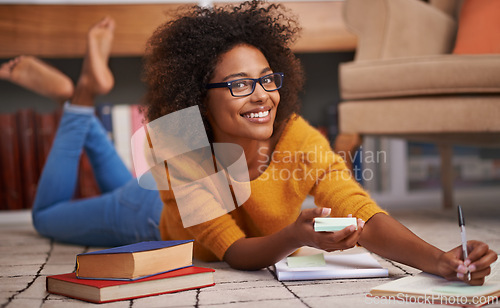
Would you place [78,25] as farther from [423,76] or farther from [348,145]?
[423,76]

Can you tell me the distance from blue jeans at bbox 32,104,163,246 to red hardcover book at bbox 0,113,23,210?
1.96 ft

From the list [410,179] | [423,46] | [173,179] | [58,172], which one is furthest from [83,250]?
[410,179]

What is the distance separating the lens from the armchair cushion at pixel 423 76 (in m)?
1.48

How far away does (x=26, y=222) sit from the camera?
6.81ft

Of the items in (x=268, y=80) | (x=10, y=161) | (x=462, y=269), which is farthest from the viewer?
(x=10, y=161)

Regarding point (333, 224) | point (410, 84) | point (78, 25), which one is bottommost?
point (333, 224)

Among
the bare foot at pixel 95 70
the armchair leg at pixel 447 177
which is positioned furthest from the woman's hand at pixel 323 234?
the armchair leg at pixel 447 177

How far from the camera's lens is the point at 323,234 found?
84 centimetres

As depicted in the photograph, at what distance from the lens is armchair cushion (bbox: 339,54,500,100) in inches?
→ 58.3

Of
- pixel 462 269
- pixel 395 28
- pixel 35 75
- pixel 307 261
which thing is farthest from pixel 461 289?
pixel 35 75

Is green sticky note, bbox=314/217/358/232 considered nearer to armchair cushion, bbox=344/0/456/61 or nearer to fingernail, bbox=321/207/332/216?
fingernail, bbox=321/207/332/216

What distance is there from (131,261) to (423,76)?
1055 mm

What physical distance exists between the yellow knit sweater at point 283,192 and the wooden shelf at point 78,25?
1.23m

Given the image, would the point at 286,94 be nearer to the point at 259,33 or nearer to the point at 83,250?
the point at 259,33
